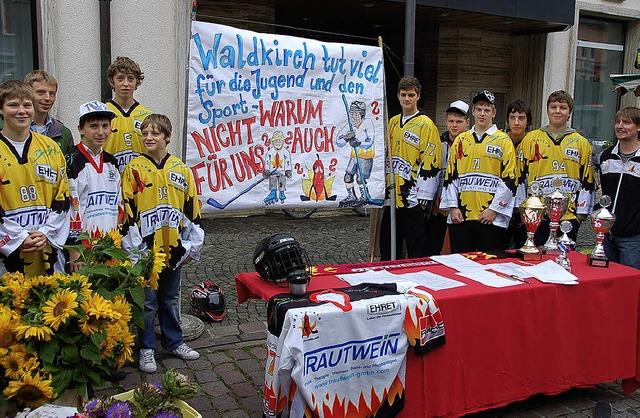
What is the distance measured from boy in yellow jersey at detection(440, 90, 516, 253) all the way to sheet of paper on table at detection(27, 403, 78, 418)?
374 centimetres

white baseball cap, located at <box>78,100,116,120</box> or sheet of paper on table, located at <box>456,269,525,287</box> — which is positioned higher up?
white baseball cap, located at <box>78,100,116,120</box>

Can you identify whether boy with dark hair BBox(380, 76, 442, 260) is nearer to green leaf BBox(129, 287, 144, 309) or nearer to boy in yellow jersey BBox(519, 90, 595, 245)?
boy in yellow jersey BBox(519, 90, 595, 245)

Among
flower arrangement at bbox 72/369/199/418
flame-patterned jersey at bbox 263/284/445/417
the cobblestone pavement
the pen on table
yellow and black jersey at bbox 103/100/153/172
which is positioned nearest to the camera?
flower arrangement at bbox 72/369/199/418

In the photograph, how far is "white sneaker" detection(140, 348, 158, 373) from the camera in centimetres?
411

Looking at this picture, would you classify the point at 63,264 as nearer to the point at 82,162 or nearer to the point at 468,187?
the point at 82,162

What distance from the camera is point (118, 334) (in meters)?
2.23

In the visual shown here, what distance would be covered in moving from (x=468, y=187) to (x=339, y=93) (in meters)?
1.35

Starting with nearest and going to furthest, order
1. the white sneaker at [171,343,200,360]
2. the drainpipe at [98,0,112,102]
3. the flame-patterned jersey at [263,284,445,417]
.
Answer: the flame-patterned jersey at [263,284,445,417] < the white sneaker at [171,343,200,360] < the drainpipe at [98,0,112,102]

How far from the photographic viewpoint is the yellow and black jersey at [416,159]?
17.9ft

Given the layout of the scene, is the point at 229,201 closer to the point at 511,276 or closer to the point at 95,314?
the point at 511,276

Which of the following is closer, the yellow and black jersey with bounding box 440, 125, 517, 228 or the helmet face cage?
the helmet face cage

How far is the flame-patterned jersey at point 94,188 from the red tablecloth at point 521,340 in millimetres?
1057

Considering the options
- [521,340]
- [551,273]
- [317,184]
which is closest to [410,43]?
[317,184]

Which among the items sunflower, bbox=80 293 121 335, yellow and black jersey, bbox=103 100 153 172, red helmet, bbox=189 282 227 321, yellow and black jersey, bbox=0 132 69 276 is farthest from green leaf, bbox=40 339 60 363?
red helmet, bbox=189 282 227 321
